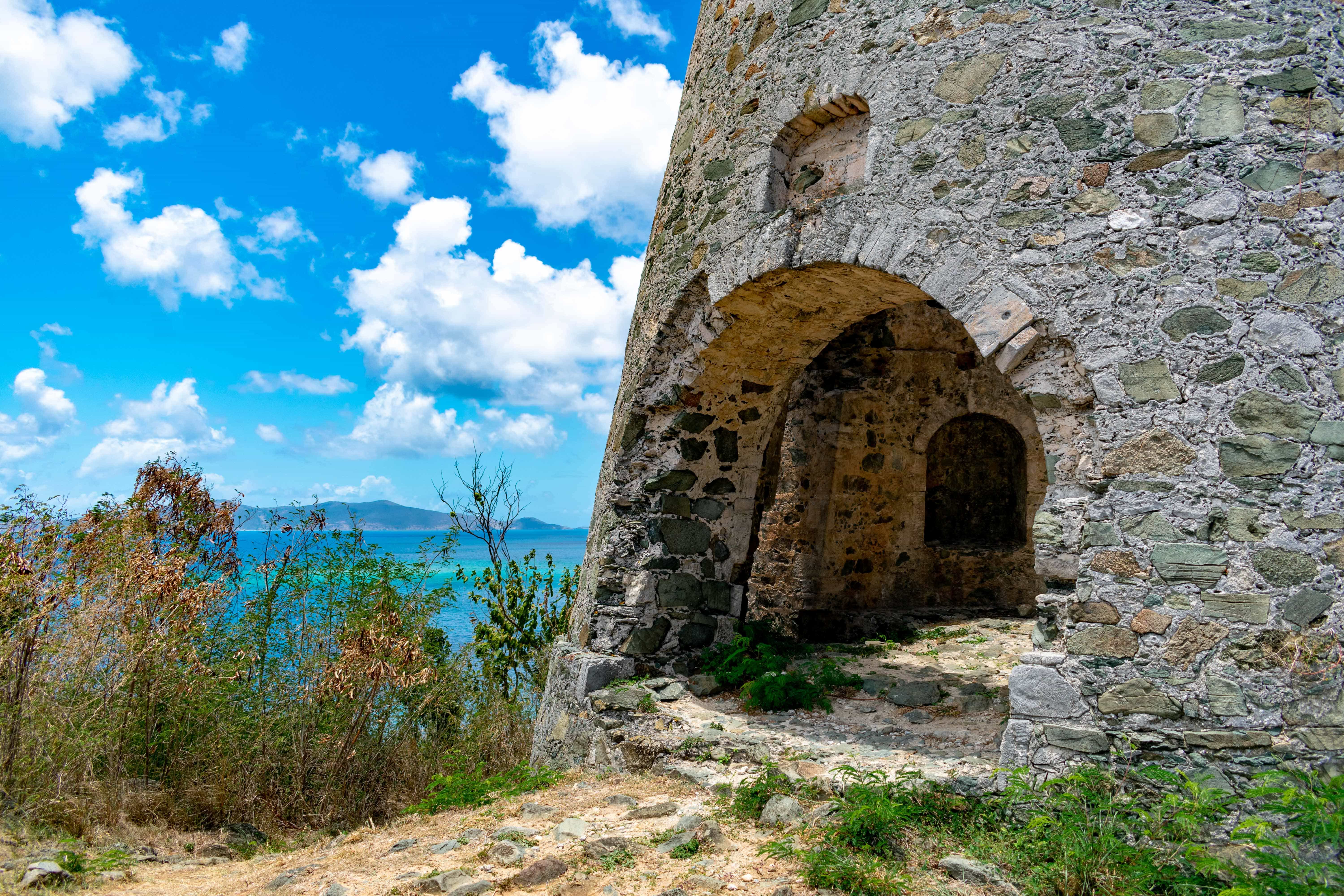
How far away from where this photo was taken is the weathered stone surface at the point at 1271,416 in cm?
340

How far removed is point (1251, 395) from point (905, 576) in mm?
6383

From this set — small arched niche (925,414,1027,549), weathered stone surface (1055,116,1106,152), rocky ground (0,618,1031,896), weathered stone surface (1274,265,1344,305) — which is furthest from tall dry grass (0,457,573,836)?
small arched niche (925,414,1027,549)

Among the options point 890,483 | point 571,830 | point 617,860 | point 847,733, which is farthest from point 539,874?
point 890,483

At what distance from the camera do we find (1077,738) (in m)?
3.53

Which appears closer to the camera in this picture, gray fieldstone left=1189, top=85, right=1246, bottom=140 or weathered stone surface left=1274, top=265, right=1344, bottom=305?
weathered stone surface left=1274, top=265, right=1344, bottom=305

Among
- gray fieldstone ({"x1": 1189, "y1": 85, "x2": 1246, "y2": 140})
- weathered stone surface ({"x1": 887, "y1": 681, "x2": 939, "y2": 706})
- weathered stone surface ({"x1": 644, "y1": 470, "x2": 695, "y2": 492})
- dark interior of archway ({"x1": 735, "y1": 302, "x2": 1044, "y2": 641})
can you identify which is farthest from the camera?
dark interior of archway ({"x1": 735, "y1": 302, "x2": 1044, "y2": 641})

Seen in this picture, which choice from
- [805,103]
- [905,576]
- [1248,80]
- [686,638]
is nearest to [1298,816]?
[1248,80]

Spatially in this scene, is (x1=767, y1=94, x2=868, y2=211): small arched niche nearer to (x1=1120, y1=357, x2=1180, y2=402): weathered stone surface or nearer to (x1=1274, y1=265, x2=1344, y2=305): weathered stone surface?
(x1=1120, y1=357, x2=1180, y2=402): weathered stone surface

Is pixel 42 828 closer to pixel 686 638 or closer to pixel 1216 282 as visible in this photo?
pixel 686 638

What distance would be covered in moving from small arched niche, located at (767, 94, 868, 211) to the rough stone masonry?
0.08ft

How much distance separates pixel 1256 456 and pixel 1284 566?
46 centimetres

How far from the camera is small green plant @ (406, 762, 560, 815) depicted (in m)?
4.85

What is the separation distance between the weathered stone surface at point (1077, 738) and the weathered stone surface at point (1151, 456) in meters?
1.10

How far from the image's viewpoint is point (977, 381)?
31.2 ft
